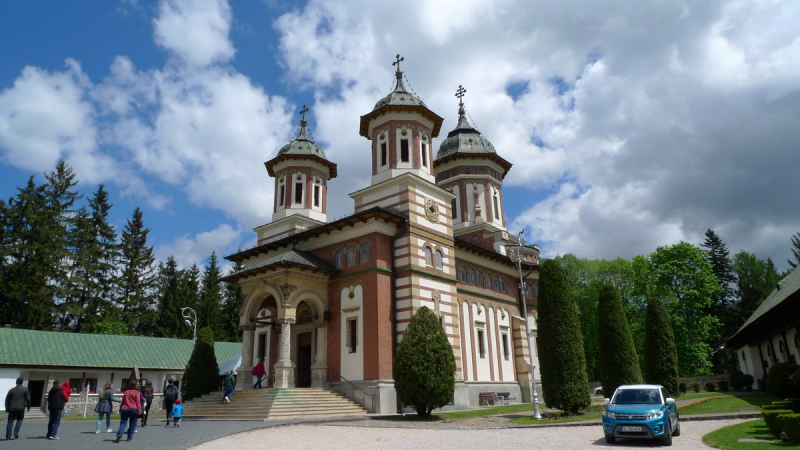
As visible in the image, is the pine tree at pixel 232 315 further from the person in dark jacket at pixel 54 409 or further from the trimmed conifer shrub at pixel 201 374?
the person in dark jacket at pixel 54 409

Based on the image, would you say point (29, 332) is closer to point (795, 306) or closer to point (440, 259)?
point (440, 259)

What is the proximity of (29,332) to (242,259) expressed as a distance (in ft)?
46.3

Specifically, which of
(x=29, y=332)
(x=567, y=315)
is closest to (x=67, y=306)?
(x=29, y=332)

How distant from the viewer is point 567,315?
20578 millimetres

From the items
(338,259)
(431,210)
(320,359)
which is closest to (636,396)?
(320,359)

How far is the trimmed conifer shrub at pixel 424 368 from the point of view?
19500mm

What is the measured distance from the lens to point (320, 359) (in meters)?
25.1

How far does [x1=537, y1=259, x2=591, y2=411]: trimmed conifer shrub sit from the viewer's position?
19594 millimetres

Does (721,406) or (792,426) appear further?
(721,406)

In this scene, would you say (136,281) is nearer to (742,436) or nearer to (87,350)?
(87,350)

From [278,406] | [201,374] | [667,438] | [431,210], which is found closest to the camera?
[667,438]

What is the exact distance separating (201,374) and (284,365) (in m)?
6.55

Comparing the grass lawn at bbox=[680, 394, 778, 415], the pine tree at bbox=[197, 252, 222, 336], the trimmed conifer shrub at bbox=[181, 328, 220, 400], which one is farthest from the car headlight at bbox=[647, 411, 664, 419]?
the pine tree at bbox=[197, 252, 222, 336]

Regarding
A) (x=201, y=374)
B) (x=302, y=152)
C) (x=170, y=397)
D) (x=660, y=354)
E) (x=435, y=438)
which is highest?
(x=302, y=152)
